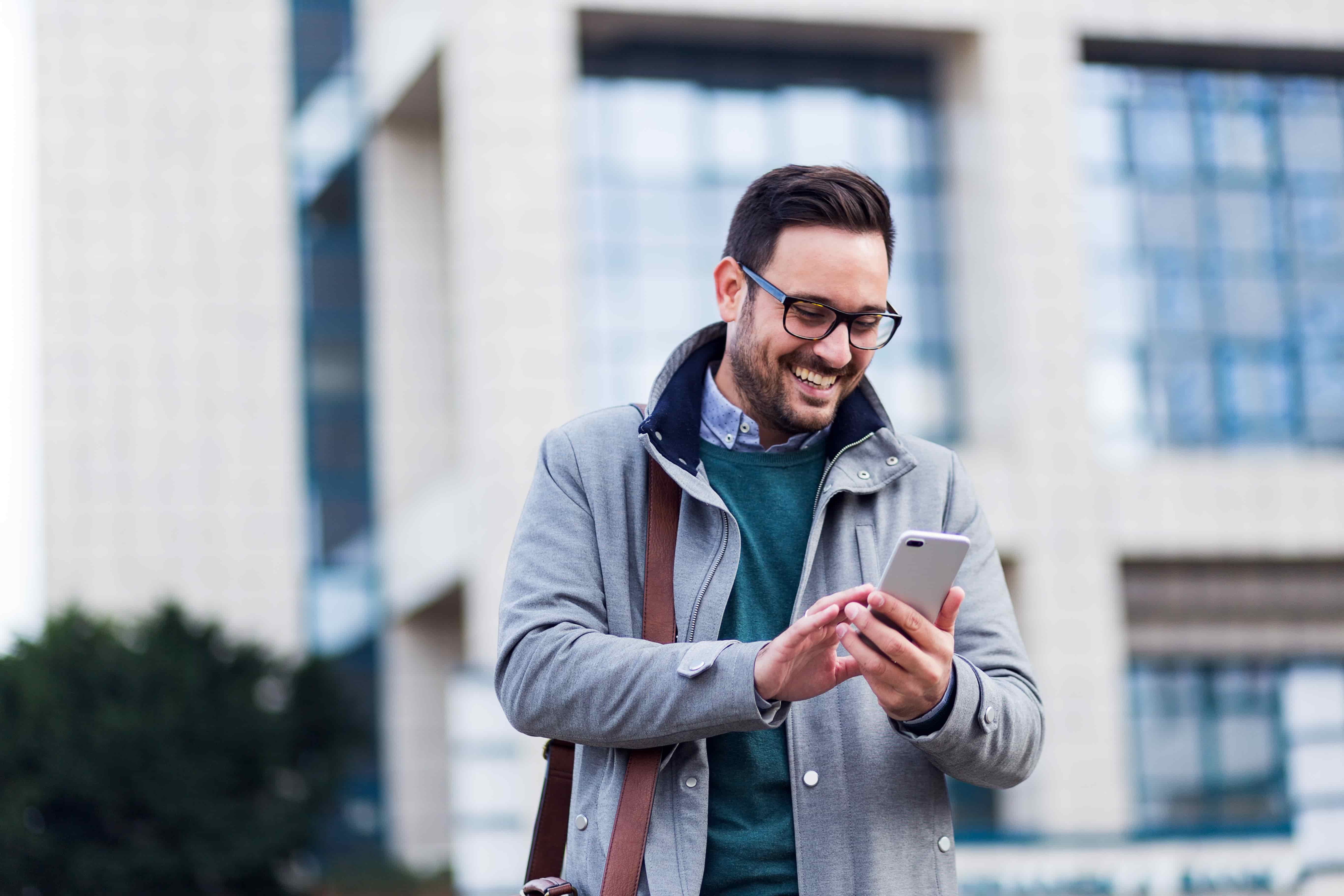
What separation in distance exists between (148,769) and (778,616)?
68.1ft

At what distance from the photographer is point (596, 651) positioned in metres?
2.47

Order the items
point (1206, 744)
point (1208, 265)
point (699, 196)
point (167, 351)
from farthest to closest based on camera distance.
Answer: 1. point (167, 351)
2. point (1208, 265)
3. point (699, 196)
4. point (1206, 744)

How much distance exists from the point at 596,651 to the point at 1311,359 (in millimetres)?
23555

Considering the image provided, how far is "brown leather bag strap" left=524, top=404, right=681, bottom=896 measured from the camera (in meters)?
2.47

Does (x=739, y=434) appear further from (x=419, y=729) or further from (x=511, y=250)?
(x=419, y=729)

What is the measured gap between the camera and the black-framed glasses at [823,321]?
259cm

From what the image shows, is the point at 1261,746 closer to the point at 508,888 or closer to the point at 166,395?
the point at 508,888

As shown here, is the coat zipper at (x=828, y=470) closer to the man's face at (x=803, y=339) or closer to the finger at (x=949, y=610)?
the man's face at (x=803, y=339)

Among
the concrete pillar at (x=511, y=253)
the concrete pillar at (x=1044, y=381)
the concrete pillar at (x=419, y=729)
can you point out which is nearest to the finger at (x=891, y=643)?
the concrete pillar at (x=511, y=253)

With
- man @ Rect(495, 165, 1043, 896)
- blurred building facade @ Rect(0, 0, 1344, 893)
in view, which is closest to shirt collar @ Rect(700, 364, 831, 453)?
man @ Rect(495, 165, 1043, 896)

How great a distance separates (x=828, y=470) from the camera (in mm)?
2695

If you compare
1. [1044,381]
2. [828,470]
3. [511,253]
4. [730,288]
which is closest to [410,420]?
[511,253]

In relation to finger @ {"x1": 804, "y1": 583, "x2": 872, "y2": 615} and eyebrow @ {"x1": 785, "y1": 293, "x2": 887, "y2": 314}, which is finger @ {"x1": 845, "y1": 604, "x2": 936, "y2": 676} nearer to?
finger @ {"x1": 804, "y1": 583, "x2": 872, "y2": 615}

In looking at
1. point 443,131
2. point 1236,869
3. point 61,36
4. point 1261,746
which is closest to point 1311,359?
point 1261,746
